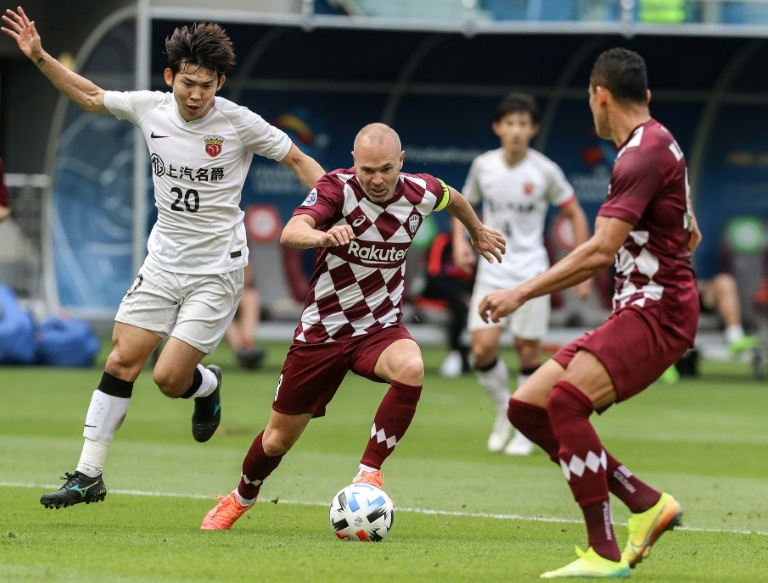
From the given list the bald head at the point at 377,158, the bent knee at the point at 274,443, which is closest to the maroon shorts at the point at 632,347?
the bald head at the point at 377,158

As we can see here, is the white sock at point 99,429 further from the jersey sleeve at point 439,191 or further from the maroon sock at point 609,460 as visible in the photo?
the maroon sock at point 609,460

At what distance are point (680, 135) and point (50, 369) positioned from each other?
10.3m

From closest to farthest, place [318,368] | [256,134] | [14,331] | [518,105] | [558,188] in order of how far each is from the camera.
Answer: [318,368], [256,134], [518,105], [558,188], [14,331]

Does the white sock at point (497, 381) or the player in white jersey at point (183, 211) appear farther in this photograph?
the white sock at point (497, 381)

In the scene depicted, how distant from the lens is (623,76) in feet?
19.4

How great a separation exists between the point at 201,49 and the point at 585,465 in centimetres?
300

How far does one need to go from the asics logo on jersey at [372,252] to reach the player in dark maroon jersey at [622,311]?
1.18 metres

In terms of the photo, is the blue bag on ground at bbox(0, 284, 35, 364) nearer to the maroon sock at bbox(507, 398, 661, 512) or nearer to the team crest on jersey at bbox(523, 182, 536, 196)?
the team crest on jersey at bbox(523, 182, 536, 196)

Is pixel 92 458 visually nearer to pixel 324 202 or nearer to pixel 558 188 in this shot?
pixel 324 202

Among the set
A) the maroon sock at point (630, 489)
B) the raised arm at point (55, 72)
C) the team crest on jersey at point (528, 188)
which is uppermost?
the raised arm at point (55, 72)

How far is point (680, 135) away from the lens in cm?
2288

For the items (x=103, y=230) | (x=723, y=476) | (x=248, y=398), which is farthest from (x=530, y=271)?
(x=103, y=230)

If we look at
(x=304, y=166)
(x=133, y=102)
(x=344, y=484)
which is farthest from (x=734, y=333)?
(x=133, y=102)

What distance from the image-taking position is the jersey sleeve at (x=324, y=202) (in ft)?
21.8
